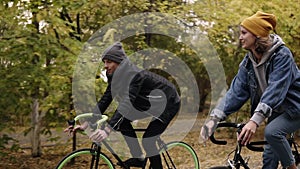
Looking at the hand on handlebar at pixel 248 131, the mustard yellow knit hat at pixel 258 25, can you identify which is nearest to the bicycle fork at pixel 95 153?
the hand on handlebar at pixel 248 131

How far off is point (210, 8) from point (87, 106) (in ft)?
11.9

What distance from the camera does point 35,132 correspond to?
32.2 ft

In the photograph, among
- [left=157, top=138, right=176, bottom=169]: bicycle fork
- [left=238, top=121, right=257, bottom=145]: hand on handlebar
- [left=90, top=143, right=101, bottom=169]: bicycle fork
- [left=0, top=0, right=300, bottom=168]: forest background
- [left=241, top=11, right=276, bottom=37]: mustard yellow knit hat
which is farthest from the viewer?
[left=0, top=0, right=300, bottom=168]: forest background

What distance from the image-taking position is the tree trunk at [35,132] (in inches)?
362

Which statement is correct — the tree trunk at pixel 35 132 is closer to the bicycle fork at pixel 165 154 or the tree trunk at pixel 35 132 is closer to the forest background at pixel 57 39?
the forest background at pixel 57 39

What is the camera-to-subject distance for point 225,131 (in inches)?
553

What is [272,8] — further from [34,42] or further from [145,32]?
[34,42]

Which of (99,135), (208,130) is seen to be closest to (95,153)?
(99,135)

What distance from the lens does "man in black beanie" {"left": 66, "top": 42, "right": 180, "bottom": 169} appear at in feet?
14.5

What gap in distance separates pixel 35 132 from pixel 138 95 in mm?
5776

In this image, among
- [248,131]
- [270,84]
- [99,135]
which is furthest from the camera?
[99,135]

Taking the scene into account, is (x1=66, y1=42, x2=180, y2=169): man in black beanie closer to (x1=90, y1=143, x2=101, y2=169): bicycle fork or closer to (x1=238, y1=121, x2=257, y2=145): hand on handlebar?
(x1=90, y1=143, x2=101, y2=169): bicycle fork

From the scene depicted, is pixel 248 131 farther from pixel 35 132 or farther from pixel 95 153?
pixel 35 132

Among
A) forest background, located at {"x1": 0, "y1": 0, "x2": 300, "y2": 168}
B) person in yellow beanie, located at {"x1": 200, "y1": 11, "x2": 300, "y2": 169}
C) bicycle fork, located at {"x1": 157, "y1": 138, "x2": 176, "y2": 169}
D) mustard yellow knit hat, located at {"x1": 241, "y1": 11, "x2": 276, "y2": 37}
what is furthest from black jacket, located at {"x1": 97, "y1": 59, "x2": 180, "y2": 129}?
forest background, located at {"x1": 0, "y1": 0, "x2": 300, "y2": 168}
